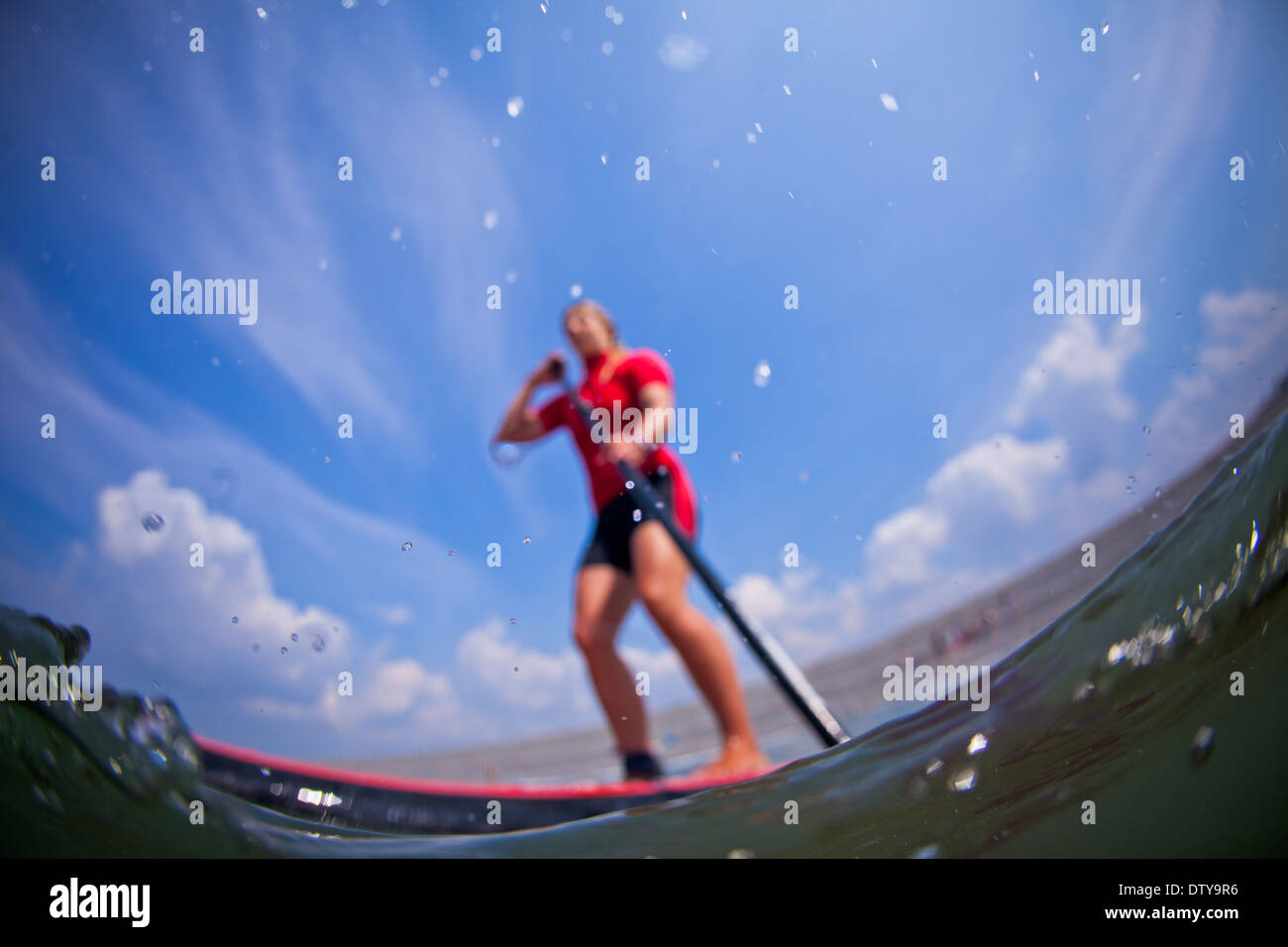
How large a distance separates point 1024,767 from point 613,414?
3.41ft

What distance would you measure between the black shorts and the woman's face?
1.19ft

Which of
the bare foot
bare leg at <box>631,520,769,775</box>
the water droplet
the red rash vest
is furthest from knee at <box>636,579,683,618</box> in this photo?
the water droplet

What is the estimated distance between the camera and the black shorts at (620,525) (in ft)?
3.51

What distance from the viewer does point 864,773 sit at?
919mm

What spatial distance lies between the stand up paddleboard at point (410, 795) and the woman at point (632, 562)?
86 millimetres

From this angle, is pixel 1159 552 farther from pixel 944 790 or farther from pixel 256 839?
pixel 256 839

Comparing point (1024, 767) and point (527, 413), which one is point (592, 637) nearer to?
point (527, 413)

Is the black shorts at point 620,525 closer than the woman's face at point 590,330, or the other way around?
the black shorts at point 620,525

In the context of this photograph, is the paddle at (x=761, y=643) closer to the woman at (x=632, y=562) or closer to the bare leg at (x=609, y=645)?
the woman at (x=632, y=562)

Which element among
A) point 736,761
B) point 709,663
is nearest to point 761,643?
point 709,663

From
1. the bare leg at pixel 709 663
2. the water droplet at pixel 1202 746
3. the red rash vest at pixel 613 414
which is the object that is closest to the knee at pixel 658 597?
the bare leg at pixel 709 663

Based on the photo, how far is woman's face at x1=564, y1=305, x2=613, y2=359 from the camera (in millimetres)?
1269

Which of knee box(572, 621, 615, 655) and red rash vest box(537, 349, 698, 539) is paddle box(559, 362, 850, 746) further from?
knee box(572, 621, 615, 655)
